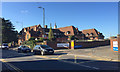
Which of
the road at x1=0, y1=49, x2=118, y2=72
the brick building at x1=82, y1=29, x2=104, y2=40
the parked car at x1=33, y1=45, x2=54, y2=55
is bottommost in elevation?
the road at x1=0, y1=49, x2=118, y2=72

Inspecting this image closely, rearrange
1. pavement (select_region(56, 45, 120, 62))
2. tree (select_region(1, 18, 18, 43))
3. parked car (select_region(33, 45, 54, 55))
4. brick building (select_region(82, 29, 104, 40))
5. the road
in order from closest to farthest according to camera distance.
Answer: the road
pavement (select_region(56, 45, 120, 62))
parked car (select_region(33, 45, 54, 55))
tree (select_region(1, 18, 18, 43))
brick building (select_region(82, 29, 104, 40))

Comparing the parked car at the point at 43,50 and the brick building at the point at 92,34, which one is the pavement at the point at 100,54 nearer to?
the parked car at the point at 43,50

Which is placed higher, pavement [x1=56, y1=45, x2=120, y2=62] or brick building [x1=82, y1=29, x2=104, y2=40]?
brick building [x1=82, y1=29, x2=104, y2=40]

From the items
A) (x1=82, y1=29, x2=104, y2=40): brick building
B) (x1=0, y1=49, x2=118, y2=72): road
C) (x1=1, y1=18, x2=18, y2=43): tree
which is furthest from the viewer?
(x1=82, y1=29, x2=104, y2=40): brick building

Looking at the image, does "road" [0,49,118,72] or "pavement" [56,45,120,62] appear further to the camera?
"pavement" [56,45,120,62]

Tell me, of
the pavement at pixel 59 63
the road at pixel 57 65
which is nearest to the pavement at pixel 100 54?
the pavement at pixel 59 63

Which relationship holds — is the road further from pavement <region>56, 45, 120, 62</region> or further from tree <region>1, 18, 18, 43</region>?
tree <region>1, 18, 18, 43</region>

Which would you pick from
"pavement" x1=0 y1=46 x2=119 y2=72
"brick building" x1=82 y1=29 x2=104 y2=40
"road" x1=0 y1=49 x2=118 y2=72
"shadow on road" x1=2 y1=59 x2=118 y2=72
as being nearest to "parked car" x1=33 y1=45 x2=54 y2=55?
"pavement" x1=0 y1=46 x2=119 y2=72

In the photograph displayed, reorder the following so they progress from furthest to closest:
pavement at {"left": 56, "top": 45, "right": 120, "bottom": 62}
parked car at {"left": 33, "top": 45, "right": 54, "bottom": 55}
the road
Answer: parked car at {"left": 33, "top": 45, "right": 54, "bottom": 55} < pavement at {"left": 56, "top": 45, "right": 120, "bottom": 62} < the road

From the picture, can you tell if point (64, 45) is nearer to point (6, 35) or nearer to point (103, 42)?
point (103, 42)

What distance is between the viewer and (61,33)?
6362 centimetres

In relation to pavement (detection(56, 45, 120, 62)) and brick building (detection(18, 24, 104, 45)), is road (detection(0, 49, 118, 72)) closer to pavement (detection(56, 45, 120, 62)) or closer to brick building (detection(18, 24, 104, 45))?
pavement (detection(56, 45, 120, 62))

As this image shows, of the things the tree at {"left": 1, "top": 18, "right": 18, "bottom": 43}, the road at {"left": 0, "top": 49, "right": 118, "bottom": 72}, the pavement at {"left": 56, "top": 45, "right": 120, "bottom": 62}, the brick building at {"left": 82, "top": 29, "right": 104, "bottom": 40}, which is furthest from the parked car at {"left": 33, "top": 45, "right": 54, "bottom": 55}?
the brick building at {"left": 82, "top": 29, "right": 104, "bottom": 40}

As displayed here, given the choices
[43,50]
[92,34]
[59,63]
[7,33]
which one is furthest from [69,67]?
[92,34]
